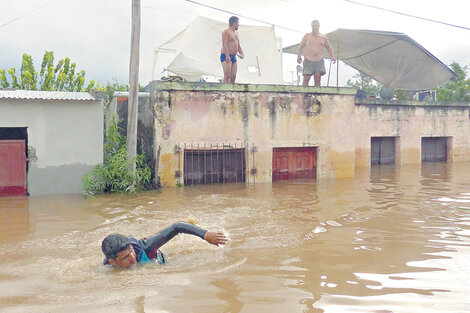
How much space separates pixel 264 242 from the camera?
5277 mm

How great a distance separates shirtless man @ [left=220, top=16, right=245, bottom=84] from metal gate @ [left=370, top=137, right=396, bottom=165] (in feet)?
21.6

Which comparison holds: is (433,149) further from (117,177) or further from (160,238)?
(160,238)

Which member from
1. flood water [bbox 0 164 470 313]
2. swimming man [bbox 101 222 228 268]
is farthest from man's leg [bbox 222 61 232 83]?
swimming man [bbox 101 222 228 268]

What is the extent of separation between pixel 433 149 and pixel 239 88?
9.26 m

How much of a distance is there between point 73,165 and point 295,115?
18.9ft

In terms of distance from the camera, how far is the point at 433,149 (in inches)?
630

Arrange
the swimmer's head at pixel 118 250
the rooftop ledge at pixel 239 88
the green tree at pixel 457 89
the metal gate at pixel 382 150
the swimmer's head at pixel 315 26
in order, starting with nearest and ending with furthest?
the swimmer's head at pixel 118 250 → the rooftop ledge at pixel 239 88 → the swimmer's head at pixel 315 26 → the metal gate at pixel 382 150 → the green tree at pixel 457 89

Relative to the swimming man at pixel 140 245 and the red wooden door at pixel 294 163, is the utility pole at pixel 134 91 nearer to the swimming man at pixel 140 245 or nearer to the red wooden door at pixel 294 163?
the red wooden door at pixel 294 163

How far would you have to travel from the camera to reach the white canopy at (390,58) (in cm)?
1366

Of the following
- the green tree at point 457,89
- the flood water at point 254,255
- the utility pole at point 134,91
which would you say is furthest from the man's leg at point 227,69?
the green tree at point 457,89

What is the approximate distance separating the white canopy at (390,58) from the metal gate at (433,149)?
2.17 m

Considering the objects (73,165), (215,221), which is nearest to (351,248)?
(215,221)

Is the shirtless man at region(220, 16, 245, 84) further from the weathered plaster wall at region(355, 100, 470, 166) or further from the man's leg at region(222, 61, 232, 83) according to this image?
the weathered plaster wall at region(355, 100, 470, 166)

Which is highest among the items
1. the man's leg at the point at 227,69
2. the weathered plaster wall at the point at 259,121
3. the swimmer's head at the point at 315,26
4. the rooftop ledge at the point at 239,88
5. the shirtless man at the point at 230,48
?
the swimmer's head at the point at 315,26
